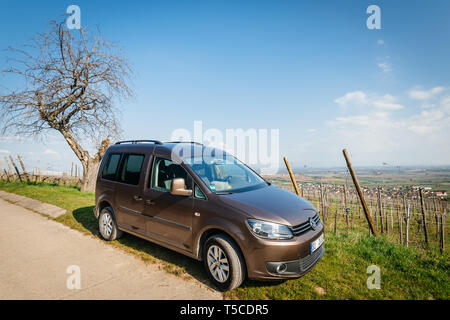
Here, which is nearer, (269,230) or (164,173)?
(269,230)

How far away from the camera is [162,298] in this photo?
113 inches

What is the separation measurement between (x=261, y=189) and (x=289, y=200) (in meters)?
0.50

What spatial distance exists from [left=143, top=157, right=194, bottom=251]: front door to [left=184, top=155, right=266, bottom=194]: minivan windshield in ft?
0.86

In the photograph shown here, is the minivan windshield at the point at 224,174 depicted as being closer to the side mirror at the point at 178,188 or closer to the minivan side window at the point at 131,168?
the side mirror at the point at 178,188

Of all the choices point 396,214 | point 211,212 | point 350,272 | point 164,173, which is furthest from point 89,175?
point 396,214

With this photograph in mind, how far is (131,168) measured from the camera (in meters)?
4.48

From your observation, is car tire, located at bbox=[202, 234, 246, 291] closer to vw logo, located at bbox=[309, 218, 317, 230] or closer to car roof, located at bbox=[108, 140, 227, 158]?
vw logo, located at bbox=[309, 218, 317, 230]

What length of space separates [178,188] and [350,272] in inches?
117

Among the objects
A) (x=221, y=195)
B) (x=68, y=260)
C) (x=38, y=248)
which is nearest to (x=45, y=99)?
(x=38, y=248)

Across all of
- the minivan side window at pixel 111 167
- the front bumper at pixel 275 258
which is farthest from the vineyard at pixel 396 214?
the minivan side window at pixel 111 167

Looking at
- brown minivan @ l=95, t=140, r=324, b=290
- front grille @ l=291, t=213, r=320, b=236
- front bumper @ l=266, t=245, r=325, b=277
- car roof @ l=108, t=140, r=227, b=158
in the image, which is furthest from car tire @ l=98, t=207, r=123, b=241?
front grille @ l=291, t=213, r=320, b=236

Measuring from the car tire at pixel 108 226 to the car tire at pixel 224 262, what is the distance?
2.48m

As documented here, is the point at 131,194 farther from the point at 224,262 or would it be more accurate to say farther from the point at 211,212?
the point at 224,262
